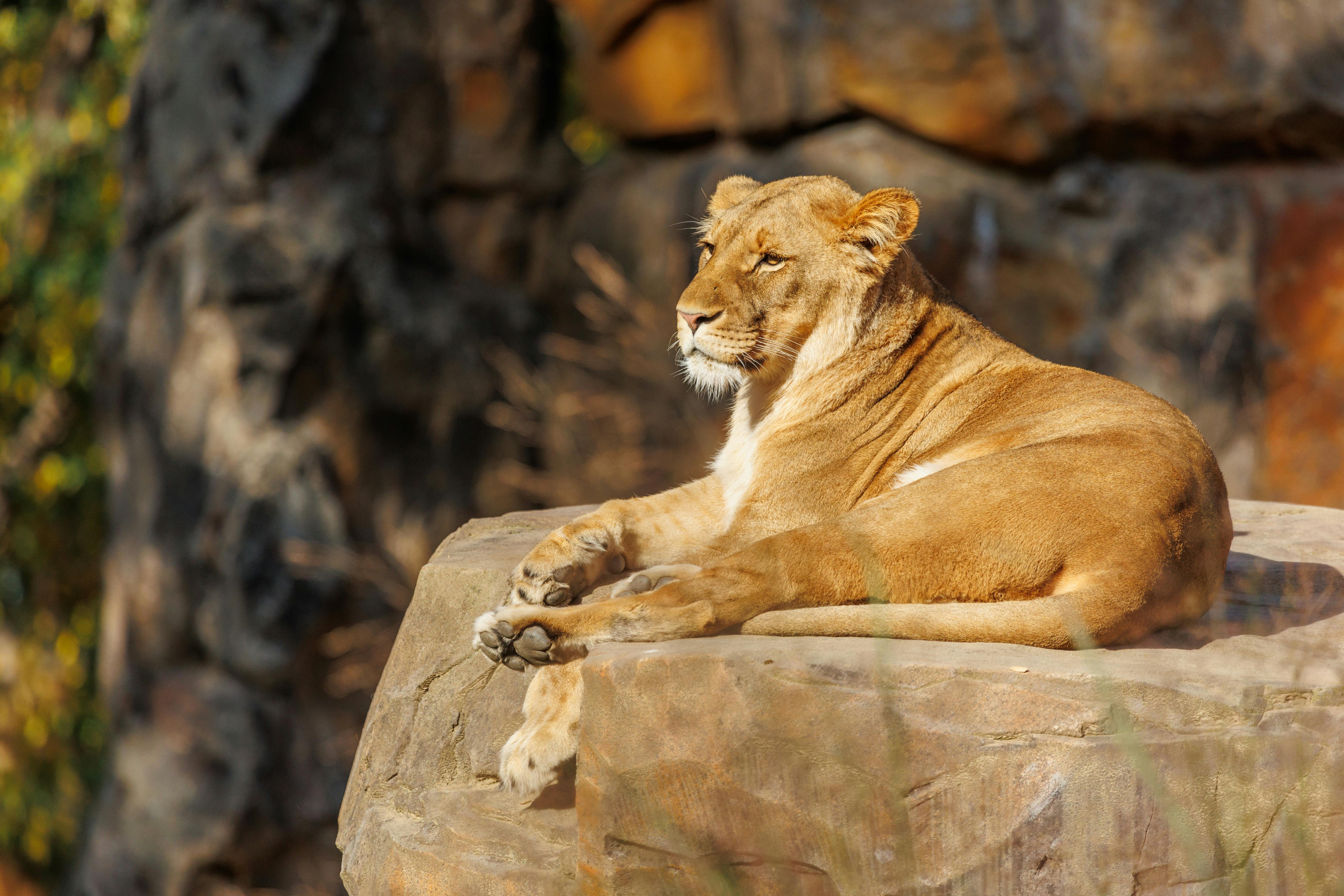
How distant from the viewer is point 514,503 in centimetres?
847

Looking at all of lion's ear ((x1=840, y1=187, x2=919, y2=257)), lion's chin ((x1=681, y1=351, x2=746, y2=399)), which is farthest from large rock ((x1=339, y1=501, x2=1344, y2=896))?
lion's ear ((x1=840, y1=187, x2=919, y2=257))

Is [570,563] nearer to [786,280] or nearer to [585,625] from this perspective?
[585,625]

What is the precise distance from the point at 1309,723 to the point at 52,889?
8.51m

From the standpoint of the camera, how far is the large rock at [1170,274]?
23.0ft

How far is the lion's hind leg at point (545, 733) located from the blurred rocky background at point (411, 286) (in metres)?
4.15

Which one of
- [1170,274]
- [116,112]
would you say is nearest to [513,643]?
[1170,274]

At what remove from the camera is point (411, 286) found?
314 inches

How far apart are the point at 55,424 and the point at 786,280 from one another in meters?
6.63

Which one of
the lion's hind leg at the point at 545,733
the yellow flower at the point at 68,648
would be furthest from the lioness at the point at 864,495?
the yellow flower at the point at 68,648

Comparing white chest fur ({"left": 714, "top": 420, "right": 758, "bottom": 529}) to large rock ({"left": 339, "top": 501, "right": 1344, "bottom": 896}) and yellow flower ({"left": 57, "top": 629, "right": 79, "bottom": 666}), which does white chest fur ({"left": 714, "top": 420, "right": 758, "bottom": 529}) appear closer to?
large rock ({"left": 339, "top": 501, "right": 1344, "bottom": 896})

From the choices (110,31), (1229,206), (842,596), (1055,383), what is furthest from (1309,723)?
(110,31)

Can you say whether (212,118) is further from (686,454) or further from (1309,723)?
(1309,723)

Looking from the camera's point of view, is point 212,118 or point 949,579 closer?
point 949,579

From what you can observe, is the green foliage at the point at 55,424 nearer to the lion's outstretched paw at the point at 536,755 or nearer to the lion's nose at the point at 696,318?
the lion's nose at the point at 696,318
